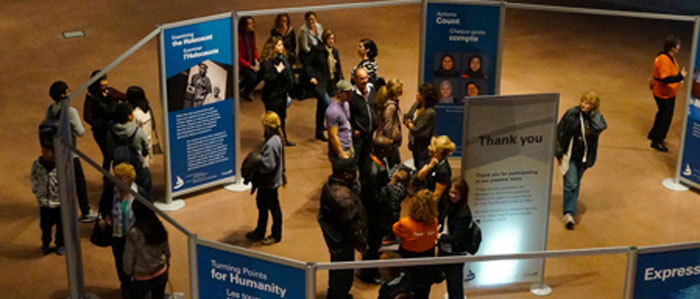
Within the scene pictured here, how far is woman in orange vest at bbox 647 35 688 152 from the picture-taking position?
12836 millimetres

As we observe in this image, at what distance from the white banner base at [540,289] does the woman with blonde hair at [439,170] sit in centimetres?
135

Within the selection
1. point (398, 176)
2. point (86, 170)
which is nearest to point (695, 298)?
point (398, 176)

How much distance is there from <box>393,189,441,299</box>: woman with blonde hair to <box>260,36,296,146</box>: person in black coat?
4381 millimetres

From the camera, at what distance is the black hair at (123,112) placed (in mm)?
10469

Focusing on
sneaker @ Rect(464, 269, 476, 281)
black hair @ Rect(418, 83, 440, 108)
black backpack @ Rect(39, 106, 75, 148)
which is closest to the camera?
sneaker @ Rect(464, 269, 476, 281)

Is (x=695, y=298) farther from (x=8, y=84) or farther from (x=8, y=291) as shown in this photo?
(x=8, y=84)

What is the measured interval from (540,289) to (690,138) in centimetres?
357

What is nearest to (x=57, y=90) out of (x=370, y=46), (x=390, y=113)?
(x=390, y=113)

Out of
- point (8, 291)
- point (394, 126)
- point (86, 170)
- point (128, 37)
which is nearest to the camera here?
point (8, 291)

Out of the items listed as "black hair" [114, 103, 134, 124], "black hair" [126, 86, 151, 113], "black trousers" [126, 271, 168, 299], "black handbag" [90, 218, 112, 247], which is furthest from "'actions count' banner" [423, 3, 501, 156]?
"black trousers" [126, 271, 168, 299]

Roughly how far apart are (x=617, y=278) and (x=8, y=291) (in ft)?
19.6

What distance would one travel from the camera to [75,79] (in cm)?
1576

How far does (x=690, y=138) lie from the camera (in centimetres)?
1228

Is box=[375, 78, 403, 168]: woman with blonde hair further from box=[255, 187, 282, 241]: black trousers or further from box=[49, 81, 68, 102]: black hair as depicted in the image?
box=[49, 81, 68, 102]: black hair
